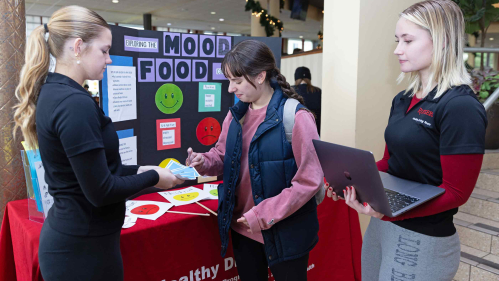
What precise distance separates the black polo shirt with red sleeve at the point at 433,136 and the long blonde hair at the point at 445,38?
0.13ft

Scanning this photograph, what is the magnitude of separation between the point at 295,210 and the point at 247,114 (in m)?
0.44

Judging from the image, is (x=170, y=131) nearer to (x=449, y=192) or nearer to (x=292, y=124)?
(x=292, y=124)

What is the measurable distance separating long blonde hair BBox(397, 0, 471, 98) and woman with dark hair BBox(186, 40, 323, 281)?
0.45m

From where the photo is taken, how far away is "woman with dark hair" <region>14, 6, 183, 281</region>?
3.05 ft

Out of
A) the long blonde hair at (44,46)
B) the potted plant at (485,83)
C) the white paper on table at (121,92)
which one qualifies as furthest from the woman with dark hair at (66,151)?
the potted plant at (485,83)

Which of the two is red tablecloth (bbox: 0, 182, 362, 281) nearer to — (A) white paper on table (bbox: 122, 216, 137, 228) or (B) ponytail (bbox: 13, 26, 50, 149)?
(A) white paper on table (bbox: 122, 216, 137, 228)

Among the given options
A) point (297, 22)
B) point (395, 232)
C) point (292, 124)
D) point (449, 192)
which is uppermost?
point (297, 22)

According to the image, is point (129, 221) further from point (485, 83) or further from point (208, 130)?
point (485, 83)

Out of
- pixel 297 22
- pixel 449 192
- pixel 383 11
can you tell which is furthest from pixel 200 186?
pixel 297 22

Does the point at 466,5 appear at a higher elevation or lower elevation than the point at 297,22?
lower

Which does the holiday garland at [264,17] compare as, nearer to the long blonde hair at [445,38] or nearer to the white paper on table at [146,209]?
the white paper on table at [146,209]

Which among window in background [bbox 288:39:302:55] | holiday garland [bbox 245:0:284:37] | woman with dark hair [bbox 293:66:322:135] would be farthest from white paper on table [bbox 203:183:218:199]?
window in background [bbox 288:39:302:55]

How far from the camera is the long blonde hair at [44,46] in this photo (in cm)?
100

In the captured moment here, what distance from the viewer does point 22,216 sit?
1.47 m
